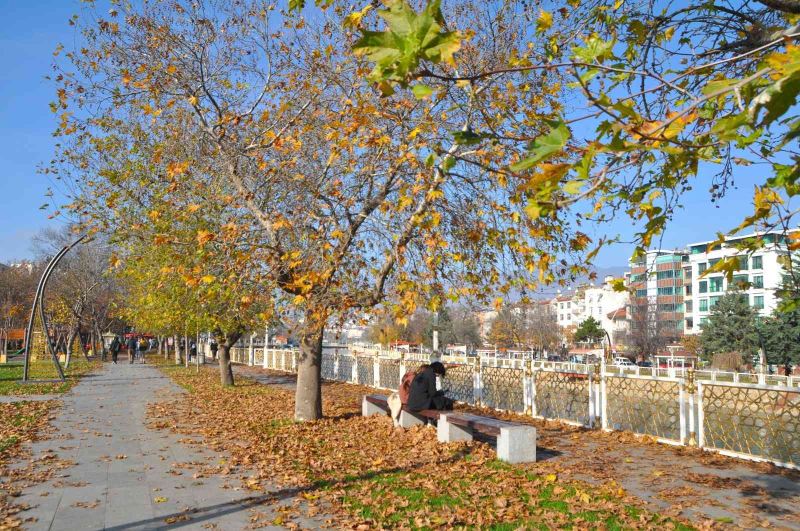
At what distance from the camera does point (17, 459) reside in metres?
9.18

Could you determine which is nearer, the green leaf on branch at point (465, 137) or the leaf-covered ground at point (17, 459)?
the green leaf on branch at point (465, 137)

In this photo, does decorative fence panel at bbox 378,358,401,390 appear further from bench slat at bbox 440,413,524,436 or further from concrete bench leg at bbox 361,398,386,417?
bench slat at bbox 440,413,524,436

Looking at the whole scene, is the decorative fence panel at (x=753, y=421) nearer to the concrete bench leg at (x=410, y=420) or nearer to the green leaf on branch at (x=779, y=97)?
the concrete bench leg at (x=410, y=420)

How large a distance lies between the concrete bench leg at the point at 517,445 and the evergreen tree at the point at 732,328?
37.2 metres

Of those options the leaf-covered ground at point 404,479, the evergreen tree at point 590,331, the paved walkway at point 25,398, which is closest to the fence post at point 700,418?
the leaf-covered ground at point 404,479

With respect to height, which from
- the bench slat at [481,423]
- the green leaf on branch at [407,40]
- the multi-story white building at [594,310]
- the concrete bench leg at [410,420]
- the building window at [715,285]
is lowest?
the concrete bench leg at [410,420]

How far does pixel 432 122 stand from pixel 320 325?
3.65 meters

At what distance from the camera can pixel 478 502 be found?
263 inches

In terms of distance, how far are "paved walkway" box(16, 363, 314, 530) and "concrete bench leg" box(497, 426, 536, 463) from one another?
2973 millimetres

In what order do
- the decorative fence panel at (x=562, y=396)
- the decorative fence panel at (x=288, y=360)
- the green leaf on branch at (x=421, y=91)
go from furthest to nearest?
1. the decorative fence panel at (x=288, y=360)
2. the decorative fence panel at (x=562, y=396)
3. the green leaf on branch at (x=421, y=91)

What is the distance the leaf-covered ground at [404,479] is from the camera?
20.2 feet

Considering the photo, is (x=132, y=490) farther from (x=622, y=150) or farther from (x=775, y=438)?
(x=775, y=438)

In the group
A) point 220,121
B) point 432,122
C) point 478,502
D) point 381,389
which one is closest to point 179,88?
point 220,121

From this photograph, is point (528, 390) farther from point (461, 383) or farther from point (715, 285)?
point (715, 285)
